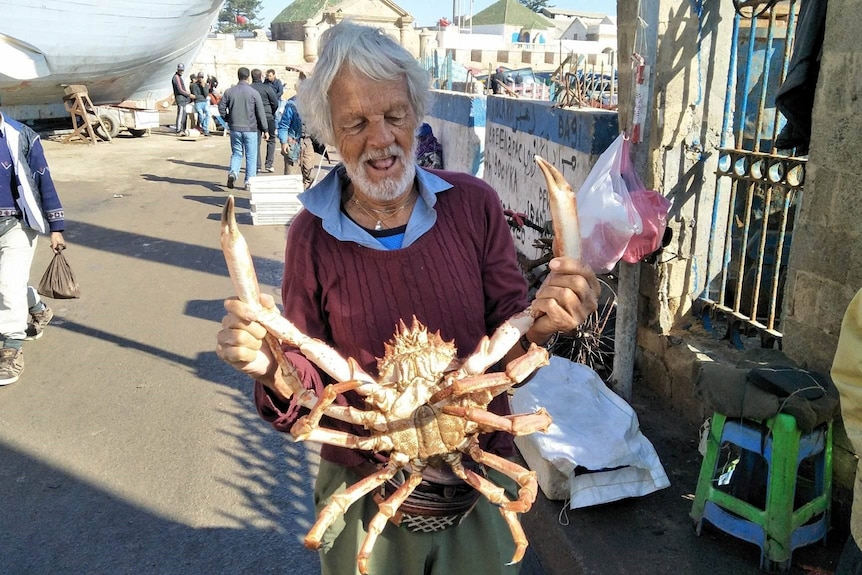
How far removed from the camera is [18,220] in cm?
521

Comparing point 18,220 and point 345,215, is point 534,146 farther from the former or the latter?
point 345,215

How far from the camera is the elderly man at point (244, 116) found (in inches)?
466

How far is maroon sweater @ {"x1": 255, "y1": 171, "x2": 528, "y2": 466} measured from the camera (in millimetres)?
1981

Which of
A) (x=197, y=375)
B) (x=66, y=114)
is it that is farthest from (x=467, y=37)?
(x=197, y=375)

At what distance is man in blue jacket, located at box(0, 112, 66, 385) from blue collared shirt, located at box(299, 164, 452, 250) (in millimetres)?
4241

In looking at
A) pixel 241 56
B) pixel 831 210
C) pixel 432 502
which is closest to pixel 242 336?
pixel 432 502

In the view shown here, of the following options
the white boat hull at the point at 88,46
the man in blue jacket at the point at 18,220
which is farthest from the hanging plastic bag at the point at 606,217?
the white boat hull at the point at 88,46

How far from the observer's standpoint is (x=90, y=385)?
16.9ft

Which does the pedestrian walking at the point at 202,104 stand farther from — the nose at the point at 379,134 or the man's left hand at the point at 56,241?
the nose at the point at 379,134

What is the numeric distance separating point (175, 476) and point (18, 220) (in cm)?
276

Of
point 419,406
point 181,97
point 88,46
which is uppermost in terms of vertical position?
point 88,46

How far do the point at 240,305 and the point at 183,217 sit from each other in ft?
32.9

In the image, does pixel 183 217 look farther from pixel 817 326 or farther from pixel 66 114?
pixel 66 114

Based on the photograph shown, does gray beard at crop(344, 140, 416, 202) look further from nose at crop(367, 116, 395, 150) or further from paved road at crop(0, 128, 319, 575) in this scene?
paved road at crop(0, 128, 319, 575)
